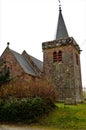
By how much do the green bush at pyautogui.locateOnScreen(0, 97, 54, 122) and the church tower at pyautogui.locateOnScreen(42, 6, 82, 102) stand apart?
41.8ft

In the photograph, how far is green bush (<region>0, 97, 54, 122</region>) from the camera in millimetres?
16622

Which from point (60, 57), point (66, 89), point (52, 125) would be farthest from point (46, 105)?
point (60, 57)

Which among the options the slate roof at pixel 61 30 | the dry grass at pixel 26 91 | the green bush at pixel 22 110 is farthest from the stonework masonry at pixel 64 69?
the green bush at pixel 22 110

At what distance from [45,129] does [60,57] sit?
1856 centimetres

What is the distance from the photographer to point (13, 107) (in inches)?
661

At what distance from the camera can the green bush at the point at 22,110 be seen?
16.6 metres

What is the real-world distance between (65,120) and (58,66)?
1592 cm

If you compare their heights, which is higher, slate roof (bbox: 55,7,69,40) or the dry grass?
slate roof (bbox: 55,7,69,40)

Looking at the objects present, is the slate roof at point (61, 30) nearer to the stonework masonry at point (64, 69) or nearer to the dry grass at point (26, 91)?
the stonework masonry at point (64, 69)

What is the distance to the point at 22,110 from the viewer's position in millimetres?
16672

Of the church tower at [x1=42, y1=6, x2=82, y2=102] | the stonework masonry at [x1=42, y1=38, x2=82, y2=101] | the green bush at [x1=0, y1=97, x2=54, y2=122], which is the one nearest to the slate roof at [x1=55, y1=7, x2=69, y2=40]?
the church tower at [x1=42, y1=6, x2=82, y2=102]

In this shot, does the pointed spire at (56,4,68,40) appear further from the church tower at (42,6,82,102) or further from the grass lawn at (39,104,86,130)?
the grass lawn at (39,104,86,130)

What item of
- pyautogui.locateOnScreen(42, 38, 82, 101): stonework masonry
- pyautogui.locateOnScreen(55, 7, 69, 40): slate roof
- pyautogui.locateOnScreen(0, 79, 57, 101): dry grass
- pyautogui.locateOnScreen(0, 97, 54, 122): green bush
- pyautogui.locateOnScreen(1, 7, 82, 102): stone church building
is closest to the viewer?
pyautogui.locateOnScreen(0, 97, 54, 122): green bush

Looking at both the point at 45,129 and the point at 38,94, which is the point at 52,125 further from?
the point at 38,94
